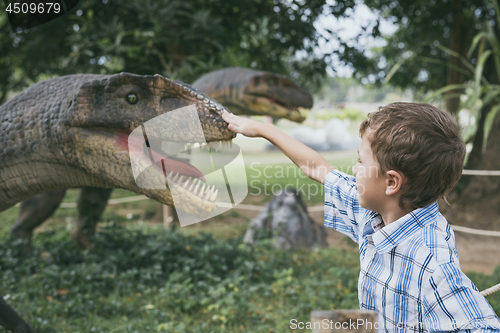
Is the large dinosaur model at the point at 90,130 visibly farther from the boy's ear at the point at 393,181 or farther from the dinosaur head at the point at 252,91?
the dinosaur head at the point at 252,91

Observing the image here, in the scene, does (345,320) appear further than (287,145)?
No

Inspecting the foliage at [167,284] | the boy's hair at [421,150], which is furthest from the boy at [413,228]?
the foliage at [167,284]

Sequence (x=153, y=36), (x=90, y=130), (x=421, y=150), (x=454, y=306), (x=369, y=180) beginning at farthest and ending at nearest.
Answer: (x=153, y=36) → (x=90, y=130) → (x=369, y=180) → (x=421, y=150) → (x=454, y=306)

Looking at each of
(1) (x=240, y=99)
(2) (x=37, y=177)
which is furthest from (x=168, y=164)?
(1) (x=240, y=99)

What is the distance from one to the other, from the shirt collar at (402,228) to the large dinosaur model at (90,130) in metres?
0.64

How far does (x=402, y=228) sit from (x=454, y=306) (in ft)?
0.75

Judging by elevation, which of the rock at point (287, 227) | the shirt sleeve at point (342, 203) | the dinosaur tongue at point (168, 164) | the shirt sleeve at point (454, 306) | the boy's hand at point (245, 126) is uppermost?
the boy's hand at point (245, 126)

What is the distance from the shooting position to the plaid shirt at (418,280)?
0.92 metres

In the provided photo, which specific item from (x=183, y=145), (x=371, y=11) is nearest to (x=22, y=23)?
(x=183, y=145)

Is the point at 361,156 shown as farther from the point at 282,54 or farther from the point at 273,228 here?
the point at 282,54

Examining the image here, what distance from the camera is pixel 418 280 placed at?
3.26ft

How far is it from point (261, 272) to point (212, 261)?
45 cm

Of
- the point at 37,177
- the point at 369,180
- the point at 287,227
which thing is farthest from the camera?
the point at 287,227

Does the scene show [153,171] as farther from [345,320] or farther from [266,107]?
[266,107]
